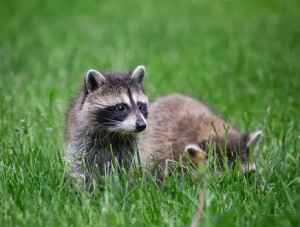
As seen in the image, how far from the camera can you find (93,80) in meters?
5.82

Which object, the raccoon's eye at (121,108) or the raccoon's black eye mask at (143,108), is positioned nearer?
the raccoon's eye at (121,108)

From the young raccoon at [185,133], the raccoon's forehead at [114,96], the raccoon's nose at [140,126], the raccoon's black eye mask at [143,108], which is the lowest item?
the young raccoon at [185,133]

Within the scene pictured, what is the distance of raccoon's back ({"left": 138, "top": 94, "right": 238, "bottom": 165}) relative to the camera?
6887mm

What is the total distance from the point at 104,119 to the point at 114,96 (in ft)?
0.93

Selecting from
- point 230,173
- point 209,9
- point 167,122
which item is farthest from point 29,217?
point 209,9

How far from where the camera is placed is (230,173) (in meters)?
5.11

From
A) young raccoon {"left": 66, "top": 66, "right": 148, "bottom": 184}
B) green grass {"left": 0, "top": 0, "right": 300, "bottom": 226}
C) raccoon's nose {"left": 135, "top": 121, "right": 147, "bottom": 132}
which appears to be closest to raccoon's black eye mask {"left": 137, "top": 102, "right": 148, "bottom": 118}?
young raccoon {"left": 66, "top": 66, "right": 148, "bottom": 184}

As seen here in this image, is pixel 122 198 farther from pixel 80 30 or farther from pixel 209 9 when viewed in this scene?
pixel 209 9

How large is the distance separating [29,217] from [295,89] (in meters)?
6.24

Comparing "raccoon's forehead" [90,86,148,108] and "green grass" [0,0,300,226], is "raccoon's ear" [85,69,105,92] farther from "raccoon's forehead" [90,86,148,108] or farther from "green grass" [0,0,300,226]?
"green grass" [0,0,300,226]

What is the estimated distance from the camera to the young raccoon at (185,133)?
6.26m

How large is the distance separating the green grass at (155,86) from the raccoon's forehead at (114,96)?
694mm

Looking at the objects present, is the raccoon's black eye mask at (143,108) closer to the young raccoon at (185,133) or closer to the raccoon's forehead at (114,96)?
the raccoon's forehead at (114,96)

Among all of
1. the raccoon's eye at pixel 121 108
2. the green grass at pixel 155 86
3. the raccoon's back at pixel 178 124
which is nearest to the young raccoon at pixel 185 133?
the raccoon's back at pixel 178 124
